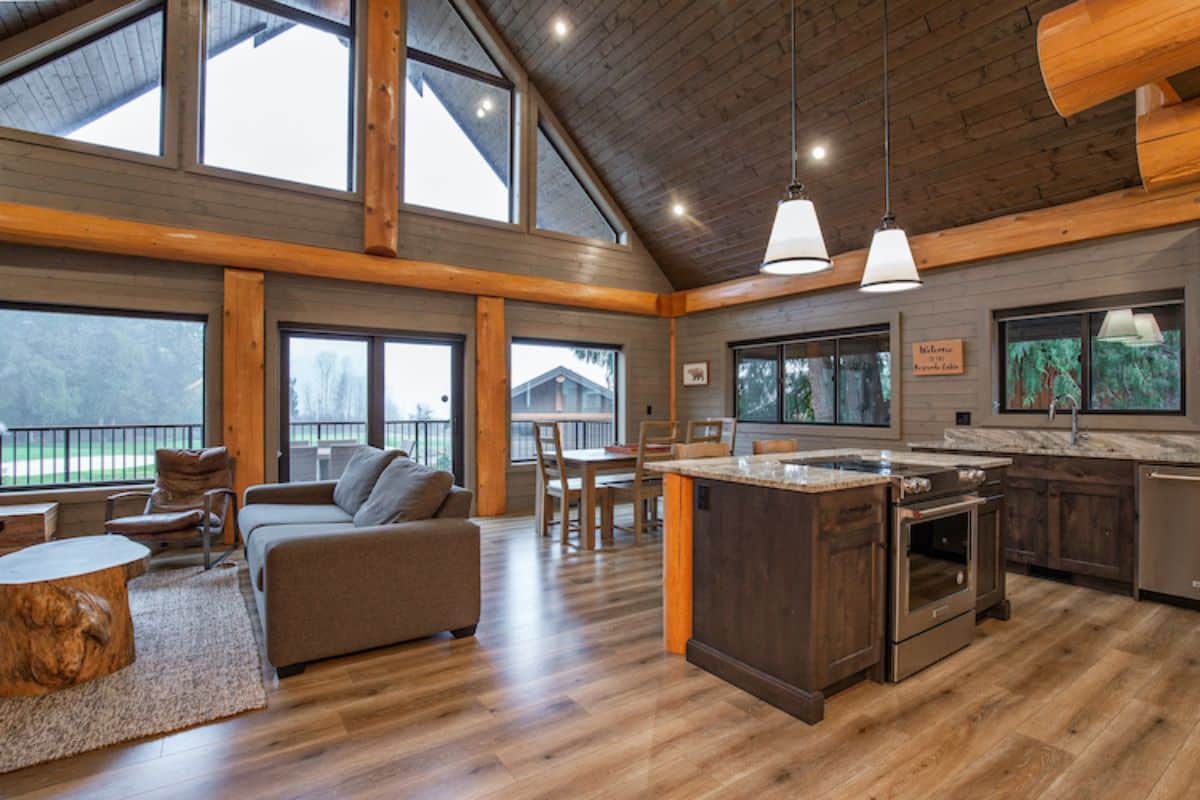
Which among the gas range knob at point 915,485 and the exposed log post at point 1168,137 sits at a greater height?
the exposed log post at point 1168,137

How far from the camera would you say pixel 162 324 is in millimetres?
5277

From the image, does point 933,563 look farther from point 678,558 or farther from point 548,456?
point 548,456

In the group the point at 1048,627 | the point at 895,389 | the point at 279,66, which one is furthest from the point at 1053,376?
the point at 279,66

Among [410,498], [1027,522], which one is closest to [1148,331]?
[1027,522]

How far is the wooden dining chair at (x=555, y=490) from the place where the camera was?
5.21 meters

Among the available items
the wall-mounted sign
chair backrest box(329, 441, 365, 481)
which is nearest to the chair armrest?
chair backrest box(329, 441, 365, 481)

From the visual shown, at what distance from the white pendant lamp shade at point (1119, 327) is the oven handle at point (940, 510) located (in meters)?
2.49

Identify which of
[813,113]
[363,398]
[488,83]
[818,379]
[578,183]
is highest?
[488,83]

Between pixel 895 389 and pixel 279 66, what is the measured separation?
21.8 feet

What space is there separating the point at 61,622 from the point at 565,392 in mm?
5535

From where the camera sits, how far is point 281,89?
5.76 meters

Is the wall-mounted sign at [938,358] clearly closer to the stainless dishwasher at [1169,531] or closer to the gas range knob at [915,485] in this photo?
the stainless dishwasher at [1169,531]

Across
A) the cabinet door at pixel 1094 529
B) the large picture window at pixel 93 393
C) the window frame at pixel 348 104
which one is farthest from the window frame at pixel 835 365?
the large picture window at pixel 93 393

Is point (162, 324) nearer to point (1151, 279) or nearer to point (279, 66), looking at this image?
point (279, 66)
